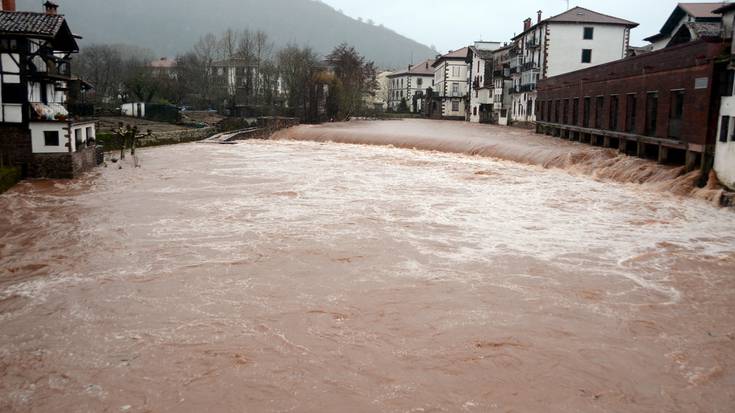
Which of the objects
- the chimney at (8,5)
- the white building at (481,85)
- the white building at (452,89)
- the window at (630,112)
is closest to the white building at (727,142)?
the window at (630,112)

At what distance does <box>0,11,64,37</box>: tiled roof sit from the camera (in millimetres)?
24797

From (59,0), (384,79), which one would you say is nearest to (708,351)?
(384,79)

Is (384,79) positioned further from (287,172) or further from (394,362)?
(394,362)

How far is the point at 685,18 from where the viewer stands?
115 feet

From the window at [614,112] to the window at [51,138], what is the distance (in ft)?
81.8

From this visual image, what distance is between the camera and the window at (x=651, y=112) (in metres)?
26.6

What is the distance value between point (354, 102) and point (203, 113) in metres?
16.4

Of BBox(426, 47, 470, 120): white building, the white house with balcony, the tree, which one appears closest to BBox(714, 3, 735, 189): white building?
the tree

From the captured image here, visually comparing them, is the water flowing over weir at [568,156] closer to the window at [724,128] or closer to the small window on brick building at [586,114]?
the window at [724,128]

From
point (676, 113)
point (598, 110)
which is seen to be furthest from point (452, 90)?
point (676, 113)

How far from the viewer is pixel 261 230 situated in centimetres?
1577

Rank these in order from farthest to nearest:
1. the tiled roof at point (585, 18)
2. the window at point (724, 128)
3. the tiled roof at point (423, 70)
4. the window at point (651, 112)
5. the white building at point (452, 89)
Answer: the tiled roof at point (423, 70) < the white building at point (452, 89) < the tiled roof at point (585, 18) < the window at point (651, 112) < the window at point (724, 128)

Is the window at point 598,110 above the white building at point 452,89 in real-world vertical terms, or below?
below

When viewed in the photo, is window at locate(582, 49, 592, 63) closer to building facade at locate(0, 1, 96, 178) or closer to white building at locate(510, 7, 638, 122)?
white building at locate(510, 7, 638, 122)
